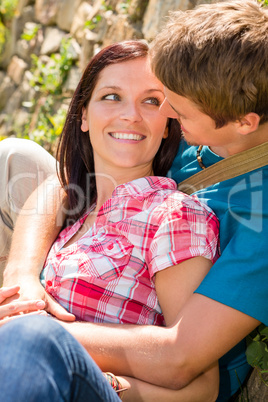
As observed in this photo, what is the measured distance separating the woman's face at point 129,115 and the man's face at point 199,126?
1.27 ft

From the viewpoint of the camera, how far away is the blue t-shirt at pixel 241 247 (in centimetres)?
182

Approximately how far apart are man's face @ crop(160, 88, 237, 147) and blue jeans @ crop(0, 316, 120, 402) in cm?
98

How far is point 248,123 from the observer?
1994mm

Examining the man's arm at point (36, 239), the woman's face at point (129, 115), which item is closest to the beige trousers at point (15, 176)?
the man's arm at point (36, 239)

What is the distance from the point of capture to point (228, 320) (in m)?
1.80

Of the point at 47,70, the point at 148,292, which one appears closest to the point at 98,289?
the point at 148,292

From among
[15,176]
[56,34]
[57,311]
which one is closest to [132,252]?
[57,311]

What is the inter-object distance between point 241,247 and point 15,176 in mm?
1577

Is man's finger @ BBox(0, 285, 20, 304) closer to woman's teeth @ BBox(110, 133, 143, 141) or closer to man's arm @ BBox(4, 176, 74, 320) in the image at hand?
man's arm @ BBox(4, 176, 74, 320)

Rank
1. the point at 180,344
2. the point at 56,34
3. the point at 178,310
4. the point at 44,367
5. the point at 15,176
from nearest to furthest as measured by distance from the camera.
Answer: the point at 44,367
the point at 180,344
the point at 178,310
the point at 15,176
the point at 56,34

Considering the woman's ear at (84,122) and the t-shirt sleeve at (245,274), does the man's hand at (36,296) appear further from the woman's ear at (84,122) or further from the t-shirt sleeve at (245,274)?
the woman's ear at (84,122)

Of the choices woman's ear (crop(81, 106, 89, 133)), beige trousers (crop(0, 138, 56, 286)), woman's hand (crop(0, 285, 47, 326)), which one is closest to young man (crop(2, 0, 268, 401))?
woman's hand (crop(0, 285, 47, 326))

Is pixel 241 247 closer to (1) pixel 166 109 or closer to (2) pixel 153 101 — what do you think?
(1) pixel 166 109

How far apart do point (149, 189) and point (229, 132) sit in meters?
0.43
